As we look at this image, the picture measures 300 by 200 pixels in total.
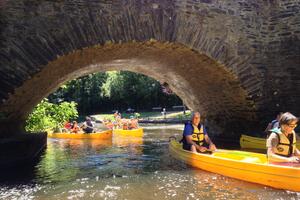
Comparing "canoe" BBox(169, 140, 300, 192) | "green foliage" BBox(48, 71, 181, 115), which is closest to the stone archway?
"canoe" BBox(169, 140, 300, 192)

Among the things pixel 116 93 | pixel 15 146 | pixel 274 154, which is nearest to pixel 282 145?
pixel 274 154

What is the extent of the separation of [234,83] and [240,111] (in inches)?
63.1

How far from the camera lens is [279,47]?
11359 mm

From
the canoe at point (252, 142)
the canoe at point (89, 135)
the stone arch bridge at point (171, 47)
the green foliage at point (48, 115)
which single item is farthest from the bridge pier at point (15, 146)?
the canoe at point (252, 142)

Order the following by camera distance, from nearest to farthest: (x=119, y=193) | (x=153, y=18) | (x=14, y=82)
A: (x=119, y=193) < (x=14, y=82) < (x=153, y=18)

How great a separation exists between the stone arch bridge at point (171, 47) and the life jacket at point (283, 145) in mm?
3426

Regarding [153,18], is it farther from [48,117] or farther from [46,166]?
[48,117]

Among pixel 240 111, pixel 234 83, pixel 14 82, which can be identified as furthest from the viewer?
pixel 240 111

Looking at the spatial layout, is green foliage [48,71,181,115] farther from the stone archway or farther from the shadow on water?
the shadow on water

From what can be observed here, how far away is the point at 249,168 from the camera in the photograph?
7512 mm

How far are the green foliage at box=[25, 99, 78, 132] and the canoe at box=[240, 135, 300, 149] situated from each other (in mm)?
7689

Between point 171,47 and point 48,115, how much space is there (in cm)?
906

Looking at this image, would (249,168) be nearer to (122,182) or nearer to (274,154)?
(274,154)

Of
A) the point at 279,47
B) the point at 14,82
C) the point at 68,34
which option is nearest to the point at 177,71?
the point at 279,47
